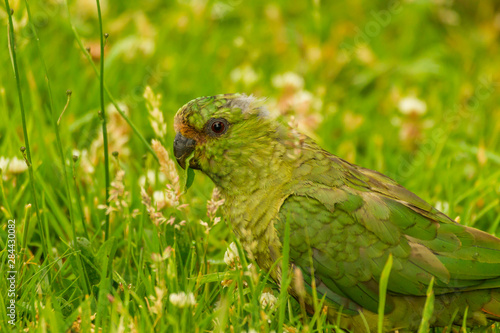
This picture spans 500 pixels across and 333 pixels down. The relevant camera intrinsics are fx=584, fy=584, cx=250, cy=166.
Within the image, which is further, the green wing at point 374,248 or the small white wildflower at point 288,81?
the small white wildflower at point 288,81

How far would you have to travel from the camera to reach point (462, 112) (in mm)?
4555

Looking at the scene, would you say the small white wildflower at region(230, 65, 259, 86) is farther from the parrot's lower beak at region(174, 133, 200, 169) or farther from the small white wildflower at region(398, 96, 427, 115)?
the parrot's lower beak at region(174, 133, 200, 169)

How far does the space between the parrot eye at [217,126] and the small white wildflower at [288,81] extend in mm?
1995

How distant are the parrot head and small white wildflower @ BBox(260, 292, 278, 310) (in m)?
0.57

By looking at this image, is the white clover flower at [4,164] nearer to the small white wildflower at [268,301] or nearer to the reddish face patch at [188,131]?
the reddish face patch at [188,131]

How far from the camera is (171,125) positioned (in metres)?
4.04

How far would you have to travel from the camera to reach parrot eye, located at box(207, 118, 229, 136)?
2631mm

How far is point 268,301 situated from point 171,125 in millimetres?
1920

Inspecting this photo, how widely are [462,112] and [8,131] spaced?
10.8 ft

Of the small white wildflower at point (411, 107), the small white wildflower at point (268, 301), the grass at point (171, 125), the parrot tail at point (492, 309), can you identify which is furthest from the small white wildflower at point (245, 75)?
the parrot tail at point (492, 309)

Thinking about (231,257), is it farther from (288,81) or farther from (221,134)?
(288,81)

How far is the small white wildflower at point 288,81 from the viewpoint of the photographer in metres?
4.57

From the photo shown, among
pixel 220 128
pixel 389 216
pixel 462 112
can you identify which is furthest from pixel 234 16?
pixel 389 216

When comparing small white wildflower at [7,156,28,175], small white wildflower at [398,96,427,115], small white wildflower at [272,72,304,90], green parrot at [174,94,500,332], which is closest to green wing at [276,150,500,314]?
green parrot at [174,94,500,332]
